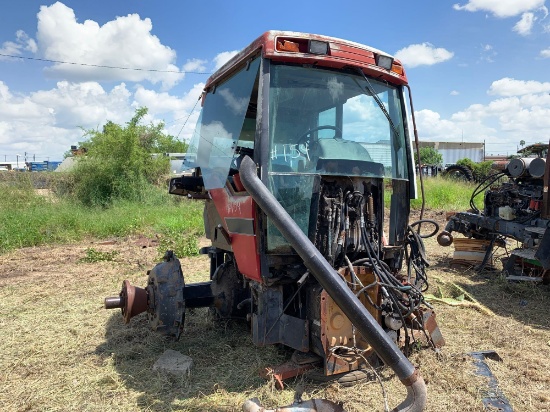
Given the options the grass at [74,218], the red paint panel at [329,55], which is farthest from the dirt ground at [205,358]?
the grass at [74,218]

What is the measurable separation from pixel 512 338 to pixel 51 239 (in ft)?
31.9

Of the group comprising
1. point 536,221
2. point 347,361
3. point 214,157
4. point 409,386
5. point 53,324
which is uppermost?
point 214,157

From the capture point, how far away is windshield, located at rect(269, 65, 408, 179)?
313 cm

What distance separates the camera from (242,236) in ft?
10.8

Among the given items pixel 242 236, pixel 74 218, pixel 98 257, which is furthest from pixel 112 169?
pixel 242 236

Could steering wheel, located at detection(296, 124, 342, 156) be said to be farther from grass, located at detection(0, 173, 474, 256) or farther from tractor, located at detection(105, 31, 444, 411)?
grass, located at detection(0, 173, 474, 256)

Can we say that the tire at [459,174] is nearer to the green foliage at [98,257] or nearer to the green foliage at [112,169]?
the green foliage at [112,169]

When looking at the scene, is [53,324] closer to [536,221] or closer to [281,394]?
[281,394]

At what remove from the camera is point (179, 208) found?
47.0ft

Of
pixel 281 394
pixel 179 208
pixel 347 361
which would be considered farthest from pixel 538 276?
pixel 179 208

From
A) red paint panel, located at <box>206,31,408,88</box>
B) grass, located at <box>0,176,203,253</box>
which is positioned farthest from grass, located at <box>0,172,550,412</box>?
grass, located at <box>0,176,203,253</box>

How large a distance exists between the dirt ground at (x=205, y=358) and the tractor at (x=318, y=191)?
36cm

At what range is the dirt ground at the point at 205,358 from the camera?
3012mm

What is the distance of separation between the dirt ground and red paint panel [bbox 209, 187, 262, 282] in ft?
2.77
